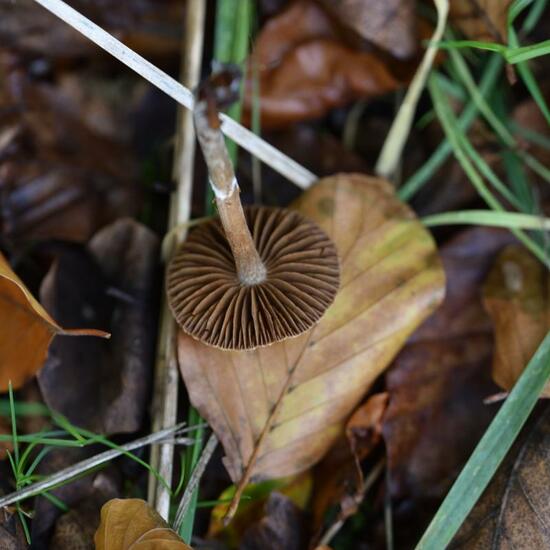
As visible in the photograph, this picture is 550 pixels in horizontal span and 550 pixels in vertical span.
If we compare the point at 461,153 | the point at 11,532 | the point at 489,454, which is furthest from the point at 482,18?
the point at 11,532

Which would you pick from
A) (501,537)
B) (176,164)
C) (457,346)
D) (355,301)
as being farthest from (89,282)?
(501,537)

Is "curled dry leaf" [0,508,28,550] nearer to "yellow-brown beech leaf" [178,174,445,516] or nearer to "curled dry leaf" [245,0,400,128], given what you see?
"yellow-brown beech leaf" [178,174,445,516]

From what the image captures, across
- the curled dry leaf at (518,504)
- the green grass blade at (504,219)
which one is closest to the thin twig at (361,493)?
the curled dry leaf at (518,504)

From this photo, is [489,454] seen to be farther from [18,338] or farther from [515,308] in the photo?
[18,338]

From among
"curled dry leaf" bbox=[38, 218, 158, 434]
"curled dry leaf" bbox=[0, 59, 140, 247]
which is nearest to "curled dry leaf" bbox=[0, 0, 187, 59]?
"curled dry leaf" bbox=[0, 59, 140, 247]

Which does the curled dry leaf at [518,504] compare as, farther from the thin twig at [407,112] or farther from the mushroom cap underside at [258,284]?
the thin twig at [407,112]

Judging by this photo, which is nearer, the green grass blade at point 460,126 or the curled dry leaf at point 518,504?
the curled dry leaf at point 518,504
